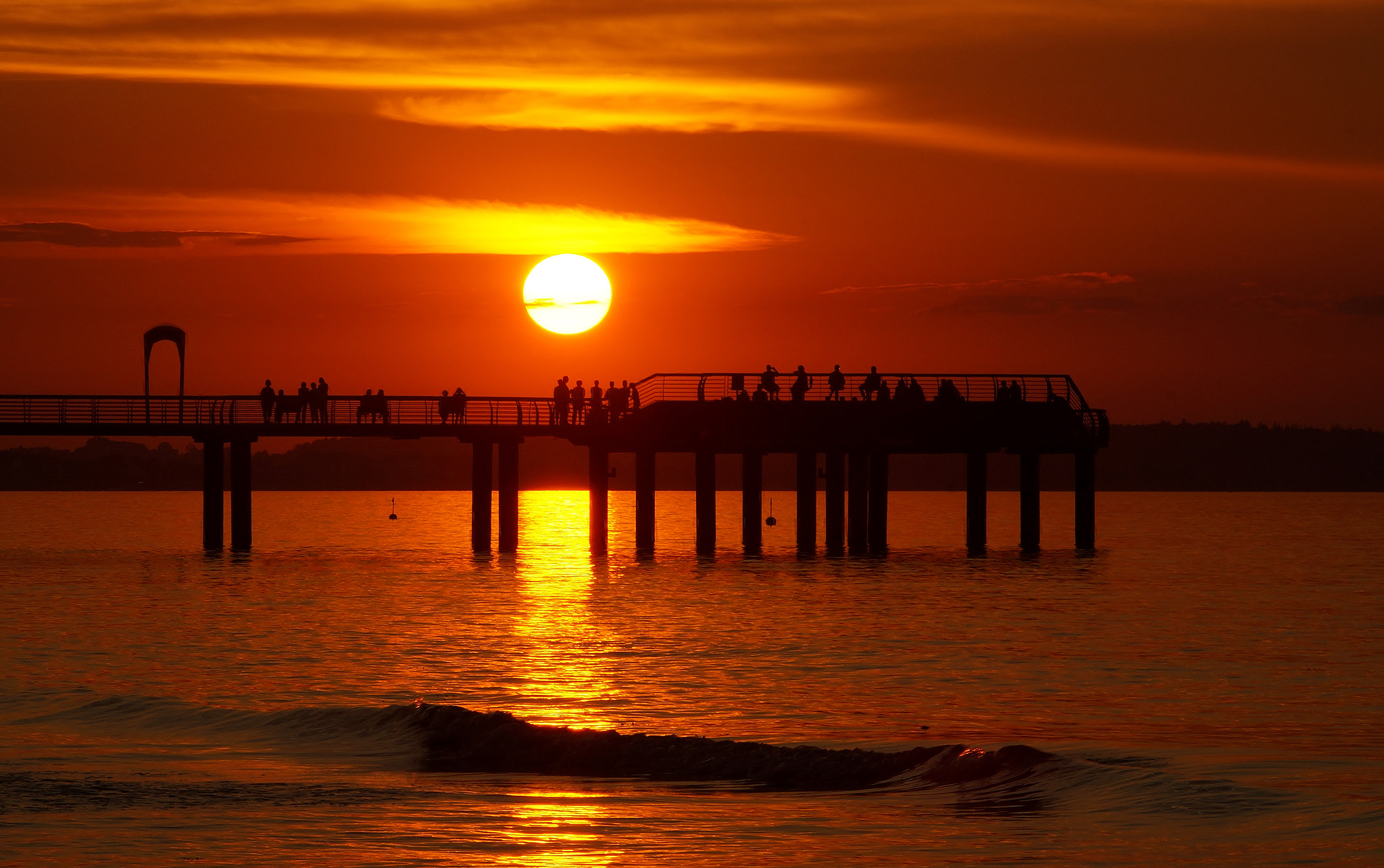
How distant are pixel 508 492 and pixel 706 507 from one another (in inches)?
323

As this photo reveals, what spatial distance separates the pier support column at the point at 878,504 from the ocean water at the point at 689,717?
5.03m

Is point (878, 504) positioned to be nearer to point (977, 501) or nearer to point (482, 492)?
point (977, 501)

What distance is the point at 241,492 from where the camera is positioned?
227 ft

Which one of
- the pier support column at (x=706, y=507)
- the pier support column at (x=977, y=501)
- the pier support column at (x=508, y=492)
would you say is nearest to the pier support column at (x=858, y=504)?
→ the pier support column at (x=977, y=501)

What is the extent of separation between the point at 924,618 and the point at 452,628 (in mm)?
12850

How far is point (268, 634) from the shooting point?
42.4m

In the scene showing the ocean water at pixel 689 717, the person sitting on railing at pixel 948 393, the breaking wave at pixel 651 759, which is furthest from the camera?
the person sitting on railing at pixel 948 393

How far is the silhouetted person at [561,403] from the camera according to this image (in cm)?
6444

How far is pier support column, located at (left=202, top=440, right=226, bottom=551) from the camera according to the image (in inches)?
2611

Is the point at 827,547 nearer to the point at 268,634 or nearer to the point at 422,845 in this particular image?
the point at 268,634

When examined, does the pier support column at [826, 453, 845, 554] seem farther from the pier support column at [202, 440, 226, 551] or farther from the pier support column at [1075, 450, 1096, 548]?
the pier support column at [202, 440, 226, 551]

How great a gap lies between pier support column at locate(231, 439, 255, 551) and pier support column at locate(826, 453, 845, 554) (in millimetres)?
23876

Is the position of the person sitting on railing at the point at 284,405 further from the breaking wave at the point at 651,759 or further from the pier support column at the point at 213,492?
the breaking wave at the point at 651,759

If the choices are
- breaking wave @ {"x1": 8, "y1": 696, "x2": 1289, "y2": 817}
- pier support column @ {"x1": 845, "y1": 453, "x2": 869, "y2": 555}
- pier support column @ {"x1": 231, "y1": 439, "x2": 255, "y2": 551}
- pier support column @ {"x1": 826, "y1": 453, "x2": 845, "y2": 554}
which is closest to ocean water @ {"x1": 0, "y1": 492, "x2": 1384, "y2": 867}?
breaking wave @ {"x1": 8, "y1": 696, "x2": 1289, "y2": 817}
